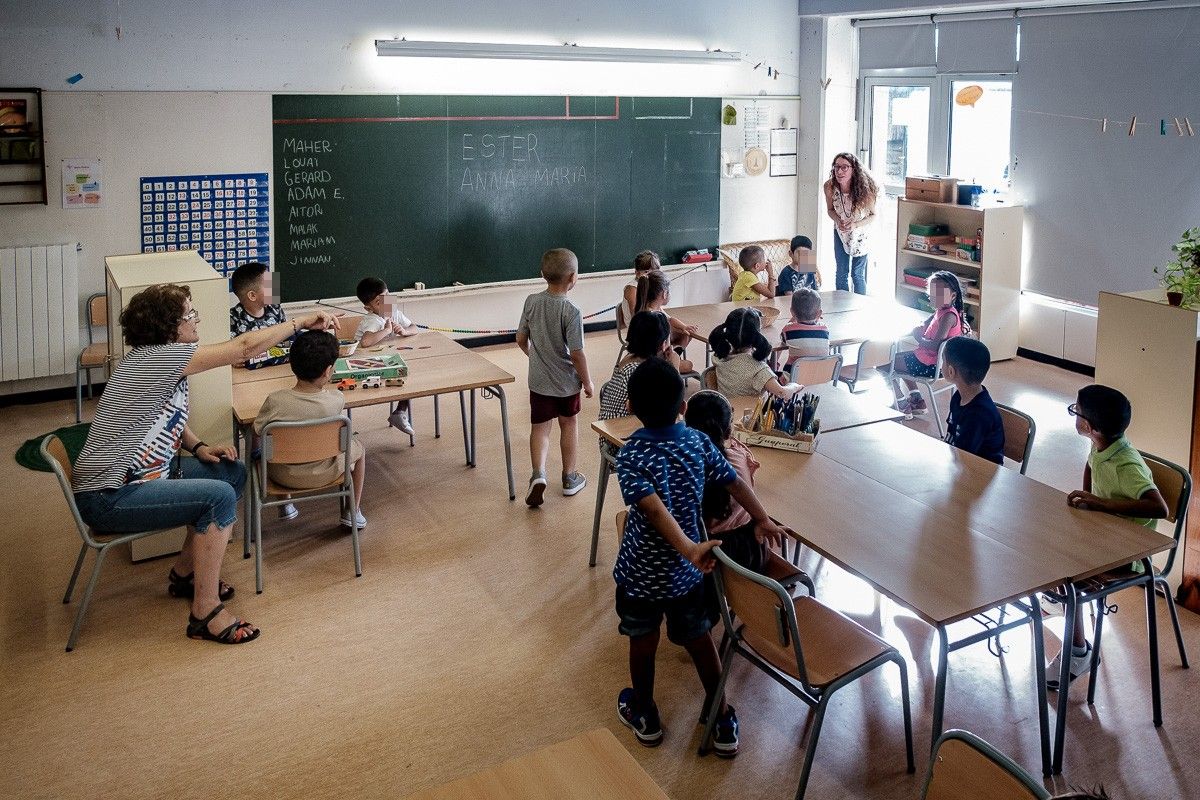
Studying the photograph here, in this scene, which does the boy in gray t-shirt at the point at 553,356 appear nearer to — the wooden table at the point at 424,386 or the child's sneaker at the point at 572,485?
the child's sneaker at the point at 572,485

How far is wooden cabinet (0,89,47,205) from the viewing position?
6.71 metres

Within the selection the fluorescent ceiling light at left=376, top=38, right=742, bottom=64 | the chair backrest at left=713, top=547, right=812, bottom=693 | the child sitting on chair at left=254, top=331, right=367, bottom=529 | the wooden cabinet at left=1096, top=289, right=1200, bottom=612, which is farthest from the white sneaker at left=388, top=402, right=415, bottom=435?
the wooden cabinet at left=1096, top=289, right=1200, bottom=612

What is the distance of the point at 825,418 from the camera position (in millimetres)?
4531

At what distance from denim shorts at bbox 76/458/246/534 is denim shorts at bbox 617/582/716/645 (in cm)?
172

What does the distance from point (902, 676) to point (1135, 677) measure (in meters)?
1.10

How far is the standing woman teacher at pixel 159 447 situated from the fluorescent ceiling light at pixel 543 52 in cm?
410

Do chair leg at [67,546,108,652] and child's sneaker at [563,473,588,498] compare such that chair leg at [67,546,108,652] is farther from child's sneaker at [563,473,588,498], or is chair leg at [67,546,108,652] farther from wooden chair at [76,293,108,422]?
wooden chair at [76,293,108,422]

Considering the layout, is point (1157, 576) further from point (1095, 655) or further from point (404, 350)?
point (404, 350)

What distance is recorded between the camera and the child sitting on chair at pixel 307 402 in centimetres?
446

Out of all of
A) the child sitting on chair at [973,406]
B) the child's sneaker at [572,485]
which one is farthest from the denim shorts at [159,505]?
the child sitting on chair at [973,406]

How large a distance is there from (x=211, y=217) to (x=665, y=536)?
540 centimetres

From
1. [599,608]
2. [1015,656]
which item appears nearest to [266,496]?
[599,608]

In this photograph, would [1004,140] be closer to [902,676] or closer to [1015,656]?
[1015,656]

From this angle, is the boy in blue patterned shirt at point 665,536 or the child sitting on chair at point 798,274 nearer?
the boy in blue patterned shirt at point 665,536
